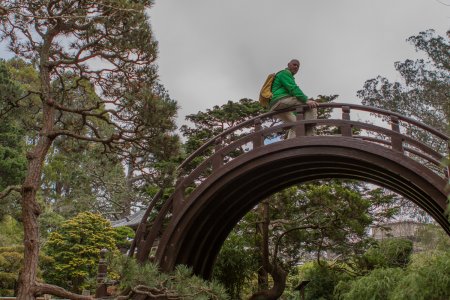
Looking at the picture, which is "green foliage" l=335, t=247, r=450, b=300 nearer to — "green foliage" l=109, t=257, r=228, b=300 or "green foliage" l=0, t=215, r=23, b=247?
"green foliage" l=109, t=257, r=228, b=300

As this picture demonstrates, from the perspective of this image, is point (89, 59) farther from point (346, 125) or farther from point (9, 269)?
point (9, 269)

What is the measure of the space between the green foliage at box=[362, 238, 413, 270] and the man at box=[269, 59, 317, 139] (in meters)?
4.99

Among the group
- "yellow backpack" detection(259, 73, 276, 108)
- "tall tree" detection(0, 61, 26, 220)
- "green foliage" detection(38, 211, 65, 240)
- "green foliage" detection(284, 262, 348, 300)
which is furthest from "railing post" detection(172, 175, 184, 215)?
"green foliage" detection(38, 211, 65, 240)

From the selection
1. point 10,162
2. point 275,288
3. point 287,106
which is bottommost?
point 275,288

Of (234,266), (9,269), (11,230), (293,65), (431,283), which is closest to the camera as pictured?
(431,283)

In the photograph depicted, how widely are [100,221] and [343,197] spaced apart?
7450mm

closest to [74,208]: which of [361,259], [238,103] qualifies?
[238,103]

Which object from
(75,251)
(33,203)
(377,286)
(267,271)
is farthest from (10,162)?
(377,286)

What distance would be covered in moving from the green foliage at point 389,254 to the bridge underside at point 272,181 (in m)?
3.79

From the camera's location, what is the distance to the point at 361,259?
9.91 meters

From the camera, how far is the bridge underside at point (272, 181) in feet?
16.5

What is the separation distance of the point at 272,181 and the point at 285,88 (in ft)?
4.86

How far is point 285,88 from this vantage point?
616cm

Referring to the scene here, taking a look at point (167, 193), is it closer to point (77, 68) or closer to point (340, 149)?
point (77, 68)
